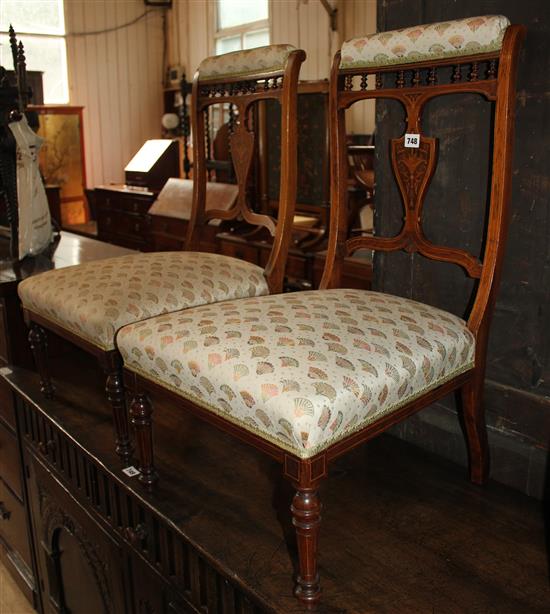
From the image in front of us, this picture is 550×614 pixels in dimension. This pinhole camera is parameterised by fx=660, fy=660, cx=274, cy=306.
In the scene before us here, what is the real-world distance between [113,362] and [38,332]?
0.39m

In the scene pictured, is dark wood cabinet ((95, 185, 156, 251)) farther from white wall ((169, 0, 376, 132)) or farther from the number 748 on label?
the number 748 on label

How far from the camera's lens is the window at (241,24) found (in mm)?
6031

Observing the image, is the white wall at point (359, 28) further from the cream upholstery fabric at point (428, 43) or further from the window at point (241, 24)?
the cream upholstery fabric at point (428, 43)

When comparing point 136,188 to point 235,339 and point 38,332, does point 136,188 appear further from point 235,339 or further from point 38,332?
point 235,339

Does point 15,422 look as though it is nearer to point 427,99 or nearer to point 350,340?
point 350,340

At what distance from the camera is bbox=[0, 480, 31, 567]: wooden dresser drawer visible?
1.93 metres

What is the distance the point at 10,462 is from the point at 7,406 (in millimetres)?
202

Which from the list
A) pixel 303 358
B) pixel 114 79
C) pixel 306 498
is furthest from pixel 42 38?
pixel 306 498

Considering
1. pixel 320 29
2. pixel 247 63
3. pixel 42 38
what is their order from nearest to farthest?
pixel 247 63 → pixel 320 29 → pixel 42 38

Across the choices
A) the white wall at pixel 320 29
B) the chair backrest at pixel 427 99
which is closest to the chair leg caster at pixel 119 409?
the chair backrest at pixel 427 99

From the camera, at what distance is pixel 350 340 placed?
3.20 ft

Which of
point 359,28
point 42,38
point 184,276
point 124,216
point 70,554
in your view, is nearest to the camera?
point 184,276

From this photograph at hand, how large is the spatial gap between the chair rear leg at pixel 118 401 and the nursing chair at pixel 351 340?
93mm

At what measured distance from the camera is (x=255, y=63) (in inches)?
59.6
